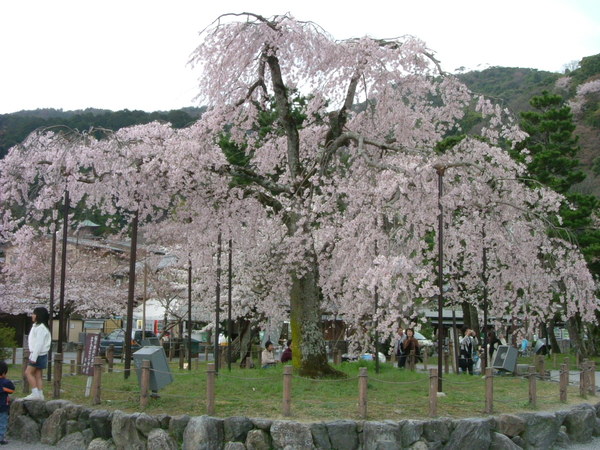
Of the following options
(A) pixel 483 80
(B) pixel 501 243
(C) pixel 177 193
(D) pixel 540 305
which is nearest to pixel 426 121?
(B) pixel 501 243

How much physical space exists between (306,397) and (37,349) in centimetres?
455

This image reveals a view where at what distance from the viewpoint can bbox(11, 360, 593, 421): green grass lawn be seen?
9945 millimetres

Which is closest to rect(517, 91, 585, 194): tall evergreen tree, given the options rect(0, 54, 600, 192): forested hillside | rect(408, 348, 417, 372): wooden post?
rect(408, 348, 417, 372): wooden post

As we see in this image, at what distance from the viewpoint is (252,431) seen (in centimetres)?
902

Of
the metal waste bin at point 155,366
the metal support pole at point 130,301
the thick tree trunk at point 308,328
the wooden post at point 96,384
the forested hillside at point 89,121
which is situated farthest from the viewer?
the forested hillside at point 89,121

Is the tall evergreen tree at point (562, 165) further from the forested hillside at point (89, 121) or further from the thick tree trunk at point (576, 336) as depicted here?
the forested hillside at point (89, 121)

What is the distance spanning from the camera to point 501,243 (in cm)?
1352

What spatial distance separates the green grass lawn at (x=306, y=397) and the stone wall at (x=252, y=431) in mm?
442

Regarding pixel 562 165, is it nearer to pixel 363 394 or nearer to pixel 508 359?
pixel 508 359

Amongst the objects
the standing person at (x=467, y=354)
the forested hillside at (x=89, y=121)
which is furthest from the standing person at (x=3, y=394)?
the forested hillside at (x=89, y=121)

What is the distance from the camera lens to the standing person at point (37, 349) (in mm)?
10711

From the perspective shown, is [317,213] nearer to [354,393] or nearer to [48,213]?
[354,393]

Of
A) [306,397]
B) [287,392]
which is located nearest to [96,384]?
[287,392]

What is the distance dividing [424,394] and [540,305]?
4427 mm
